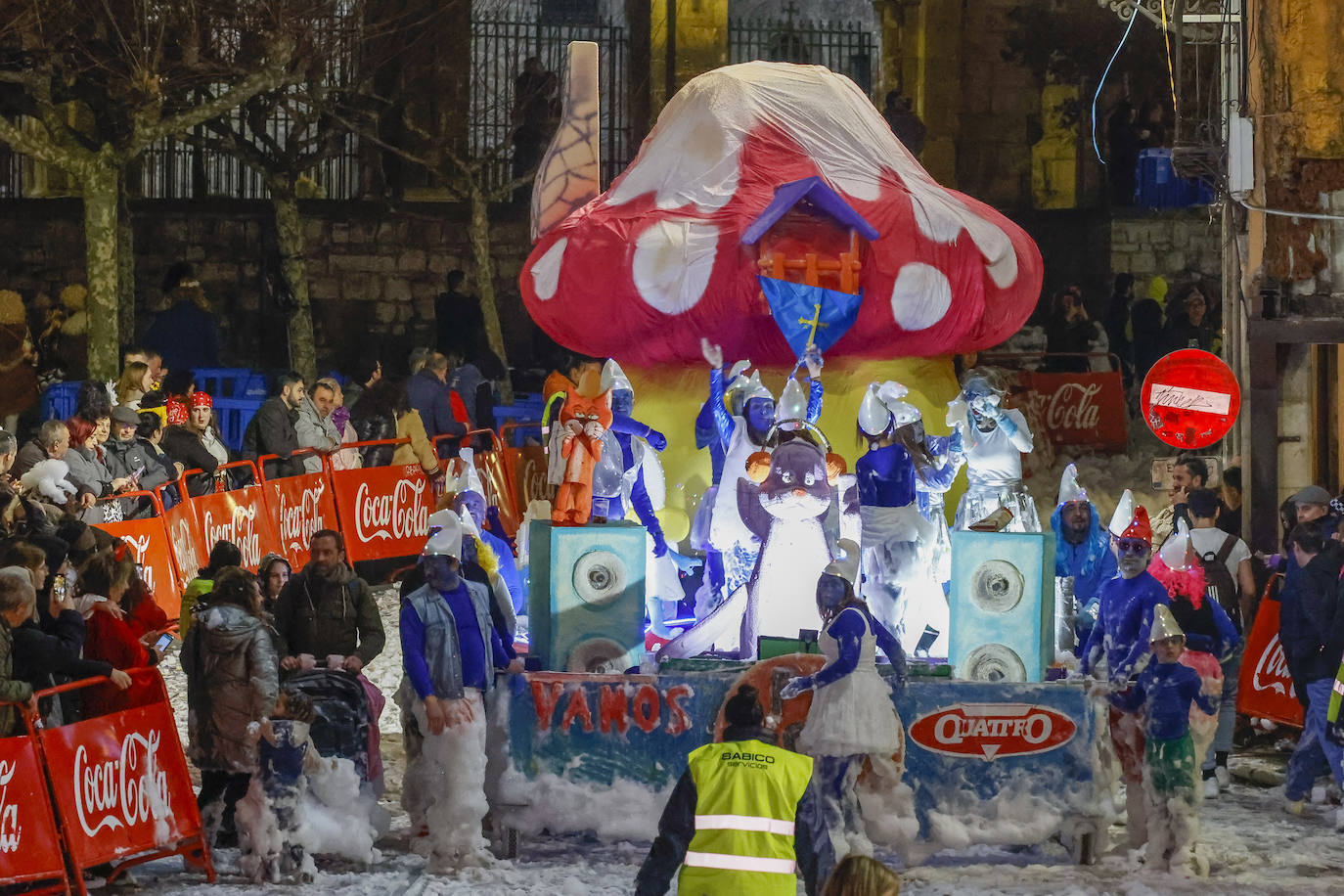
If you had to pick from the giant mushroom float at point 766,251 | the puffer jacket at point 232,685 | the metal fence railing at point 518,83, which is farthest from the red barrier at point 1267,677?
the metal fence railing at point 518,83

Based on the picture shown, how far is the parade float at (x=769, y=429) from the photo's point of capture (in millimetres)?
9273

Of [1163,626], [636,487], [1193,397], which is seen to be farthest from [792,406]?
[1193,397]

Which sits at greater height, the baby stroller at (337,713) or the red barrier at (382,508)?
the red barrier at (382,508)

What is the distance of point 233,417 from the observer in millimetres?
20016

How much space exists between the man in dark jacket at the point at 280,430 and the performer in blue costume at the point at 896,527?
17.7 ft

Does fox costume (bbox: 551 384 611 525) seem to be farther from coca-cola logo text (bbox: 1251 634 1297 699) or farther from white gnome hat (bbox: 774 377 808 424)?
coca-cola logo text (bbox: 1251 634 1297 699)

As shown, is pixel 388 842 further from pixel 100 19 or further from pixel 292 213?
pixel 292 213

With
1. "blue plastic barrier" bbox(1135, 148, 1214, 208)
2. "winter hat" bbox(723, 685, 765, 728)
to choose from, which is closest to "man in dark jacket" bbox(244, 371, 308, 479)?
"winter hat" bbox(723, 685, 765, 728)

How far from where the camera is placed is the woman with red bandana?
14.0m

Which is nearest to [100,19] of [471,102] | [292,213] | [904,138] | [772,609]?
[292,213]

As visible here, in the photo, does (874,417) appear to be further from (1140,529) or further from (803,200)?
(803,200)

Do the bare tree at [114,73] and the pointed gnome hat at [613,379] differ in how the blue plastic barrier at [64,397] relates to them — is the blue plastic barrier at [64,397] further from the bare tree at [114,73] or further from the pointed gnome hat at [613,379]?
the pointed gnome hat at [613,379]

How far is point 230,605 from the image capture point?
354 inches

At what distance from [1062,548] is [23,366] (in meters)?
11.5
